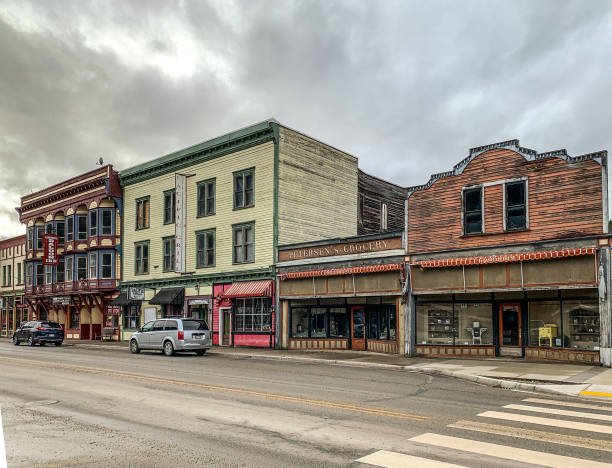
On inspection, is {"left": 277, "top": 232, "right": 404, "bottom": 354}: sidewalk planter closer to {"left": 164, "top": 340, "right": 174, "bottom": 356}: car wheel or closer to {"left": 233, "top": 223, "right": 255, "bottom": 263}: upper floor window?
{"left": 233, "top": 223, "right": 255, "bottom": 263}: upper floor window

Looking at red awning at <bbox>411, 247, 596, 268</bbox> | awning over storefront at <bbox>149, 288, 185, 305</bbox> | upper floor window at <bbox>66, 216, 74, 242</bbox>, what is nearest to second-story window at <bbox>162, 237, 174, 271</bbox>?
Answer: awning over storefront at <bbox>149, 288, 185, 305</bbox>

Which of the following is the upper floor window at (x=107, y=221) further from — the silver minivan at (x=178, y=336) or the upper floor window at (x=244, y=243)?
the silver minivan at (x=178, y=336)

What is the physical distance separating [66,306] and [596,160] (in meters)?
38.7

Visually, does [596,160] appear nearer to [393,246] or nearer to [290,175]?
[393,246]

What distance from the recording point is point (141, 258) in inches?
1479

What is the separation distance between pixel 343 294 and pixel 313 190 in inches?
299

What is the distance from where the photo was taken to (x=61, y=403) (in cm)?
1166

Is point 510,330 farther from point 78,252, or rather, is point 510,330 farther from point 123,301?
point 78,252

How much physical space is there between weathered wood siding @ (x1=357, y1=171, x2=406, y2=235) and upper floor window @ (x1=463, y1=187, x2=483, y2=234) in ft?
38.2

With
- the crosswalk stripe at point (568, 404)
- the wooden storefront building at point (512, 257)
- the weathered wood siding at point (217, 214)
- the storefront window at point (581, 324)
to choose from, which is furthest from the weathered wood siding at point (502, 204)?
the weathered wood siding at point (217, 214)

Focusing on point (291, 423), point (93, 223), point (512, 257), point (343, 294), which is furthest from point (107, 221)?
point (291, 423)

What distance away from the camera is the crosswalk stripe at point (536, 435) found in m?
7.95

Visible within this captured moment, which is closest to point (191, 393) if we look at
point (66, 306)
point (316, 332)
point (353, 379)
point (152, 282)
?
point (353, 379)

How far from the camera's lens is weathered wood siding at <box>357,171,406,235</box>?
3481 centimetres
